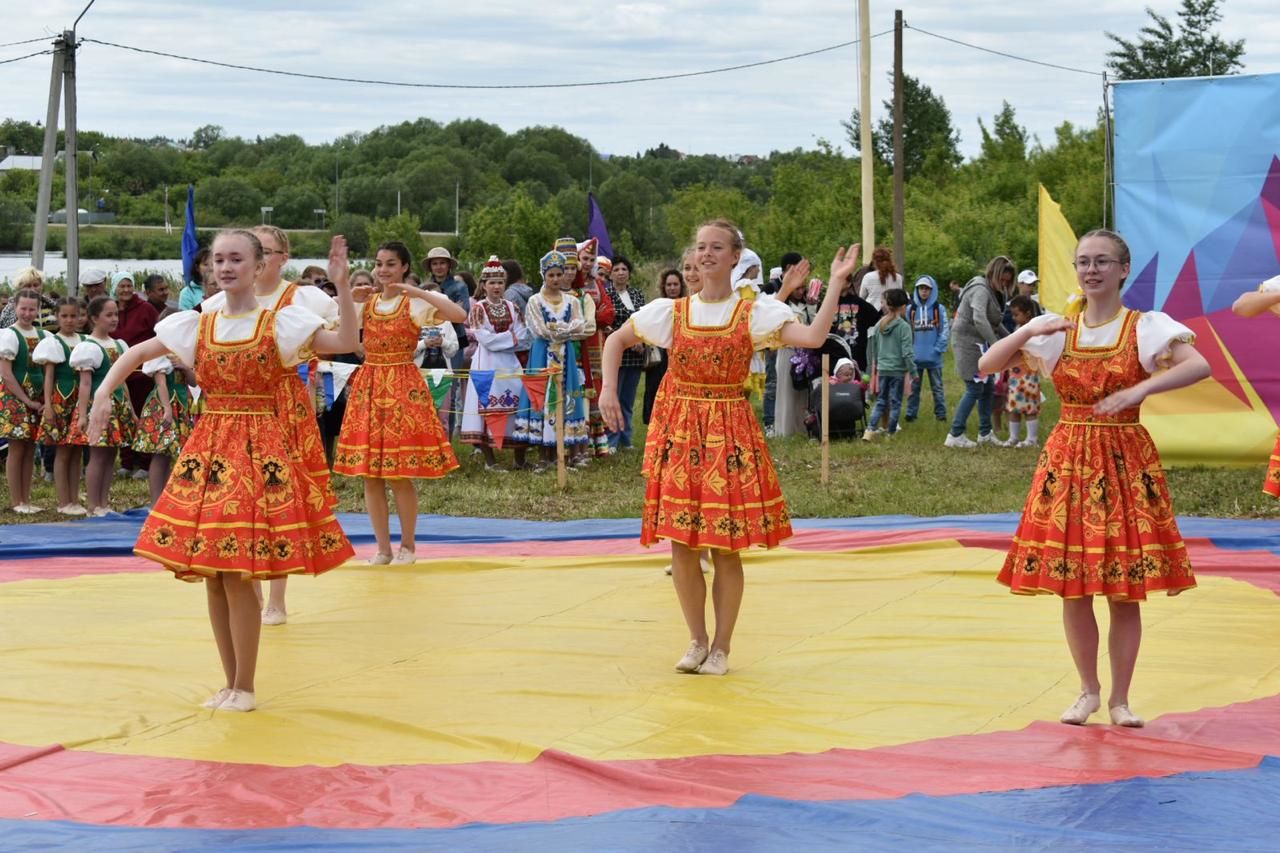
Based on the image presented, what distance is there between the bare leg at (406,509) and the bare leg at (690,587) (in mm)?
2675

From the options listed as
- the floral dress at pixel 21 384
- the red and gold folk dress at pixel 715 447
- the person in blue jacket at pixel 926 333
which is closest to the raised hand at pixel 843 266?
the red and gold folk dress at pixel 715 447

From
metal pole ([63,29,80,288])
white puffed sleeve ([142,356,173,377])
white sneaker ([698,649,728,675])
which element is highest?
metal pole ([63,29,80,288])

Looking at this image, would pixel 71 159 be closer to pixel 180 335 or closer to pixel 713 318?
pixel 180 335

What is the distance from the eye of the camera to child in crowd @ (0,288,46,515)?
34.5ft

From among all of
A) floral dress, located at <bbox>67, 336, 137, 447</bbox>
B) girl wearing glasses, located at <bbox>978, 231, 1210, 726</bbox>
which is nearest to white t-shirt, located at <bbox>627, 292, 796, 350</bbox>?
girl wearing glasses, located at <bbox>978, 231, 1210, 726</bbox>

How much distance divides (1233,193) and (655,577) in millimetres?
6098

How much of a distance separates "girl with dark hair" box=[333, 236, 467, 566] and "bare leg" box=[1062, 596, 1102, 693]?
156 inches

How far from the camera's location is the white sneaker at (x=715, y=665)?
5.85m

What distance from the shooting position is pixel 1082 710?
5062 millimetres

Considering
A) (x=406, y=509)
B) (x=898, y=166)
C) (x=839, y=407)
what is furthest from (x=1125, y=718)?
(x=898, y=166)

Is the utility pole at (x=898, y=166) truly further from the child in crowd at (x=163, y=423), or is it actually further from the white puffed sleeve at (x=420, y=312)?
the white puffed sleeve at (x=420, y=312)

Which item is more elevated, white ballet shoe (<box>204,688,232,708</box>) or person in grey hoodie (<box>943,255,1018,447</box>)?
person in grey hoodie (<box>943,255,1018,447</box>)

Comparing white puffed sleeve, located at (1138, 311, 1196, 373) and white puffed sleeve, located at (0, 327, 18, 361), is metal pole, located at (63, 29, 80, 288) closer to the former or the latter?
white puffed sleeve, located at (0, 327, 18, 361)

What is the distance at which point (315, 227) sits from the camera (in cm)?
3700
